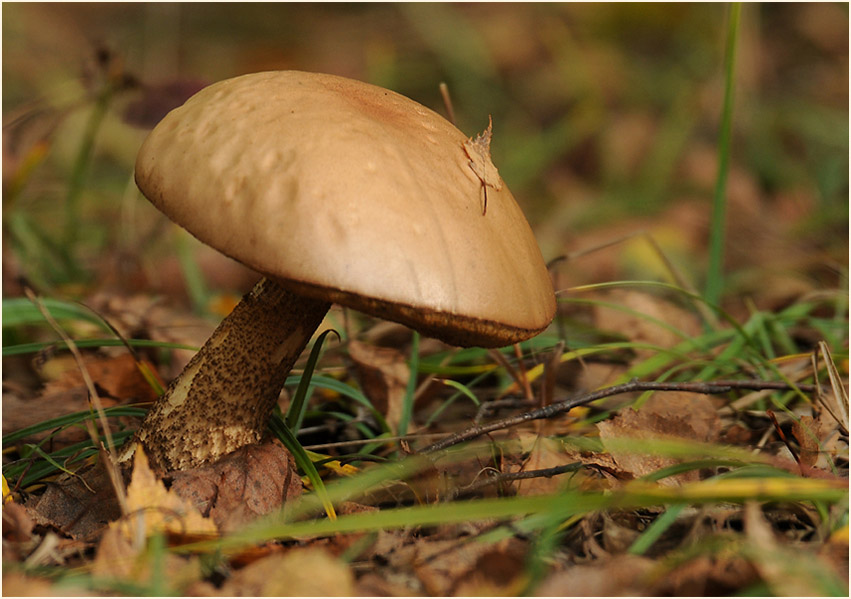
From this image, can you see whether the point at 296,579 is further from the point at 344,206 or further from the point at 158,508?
the point at 344,206

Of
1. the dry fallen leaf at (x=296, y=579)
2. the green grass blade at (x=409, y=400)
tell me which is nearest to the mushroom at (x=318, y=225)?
the dry fallen leaf at (x=296, y=579)

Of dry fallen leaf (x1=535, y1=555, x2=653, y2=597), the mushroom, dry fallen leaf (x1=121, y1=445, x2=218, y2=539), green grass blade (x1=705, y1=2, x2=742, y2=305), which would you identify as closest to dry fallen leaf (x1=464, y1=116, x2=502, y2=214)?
the mushroom

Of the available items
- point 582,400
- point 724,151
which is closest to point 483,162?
point 582,400

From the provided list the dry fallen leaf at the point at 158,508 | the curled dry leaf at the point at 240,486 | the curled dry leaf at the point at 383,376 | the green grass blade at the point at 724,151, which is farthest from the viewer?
the green grass blade at the point at 724,151

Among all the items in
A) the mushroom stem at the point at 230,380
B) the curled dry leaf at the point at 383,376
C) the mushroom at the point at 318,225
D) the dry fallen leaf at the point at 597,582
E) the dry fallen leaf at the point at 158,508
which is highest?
the mushroom at the point at 318,225

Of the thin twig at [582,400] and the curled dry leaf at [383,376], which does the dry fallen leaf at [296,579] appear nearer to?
the thin twig at [582,400]

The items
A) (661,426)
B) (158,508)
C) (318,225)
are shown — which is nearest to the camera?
(318,225)

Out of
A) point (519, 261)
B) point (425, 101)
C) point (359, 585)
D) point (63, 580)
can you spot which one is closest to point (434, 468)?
point (359, 585)

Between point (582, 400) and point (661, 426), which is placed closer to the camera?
point (582, 400)
